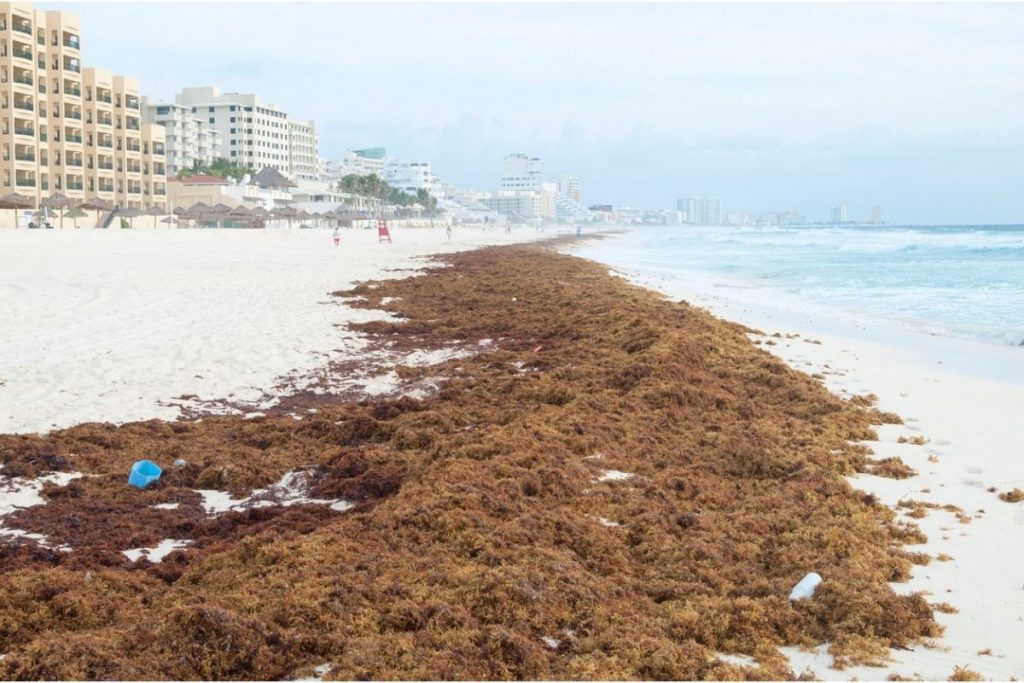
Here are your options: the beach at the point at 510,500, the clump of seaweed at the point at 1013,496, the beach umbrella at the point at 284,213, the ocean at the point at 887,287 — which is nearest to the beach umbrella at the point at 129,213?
the beach umbrella at the point at 284,213

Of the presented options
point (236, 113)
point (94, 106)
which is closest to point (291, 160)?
point (236, 113)

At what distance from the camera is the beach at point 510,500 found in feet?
11.6

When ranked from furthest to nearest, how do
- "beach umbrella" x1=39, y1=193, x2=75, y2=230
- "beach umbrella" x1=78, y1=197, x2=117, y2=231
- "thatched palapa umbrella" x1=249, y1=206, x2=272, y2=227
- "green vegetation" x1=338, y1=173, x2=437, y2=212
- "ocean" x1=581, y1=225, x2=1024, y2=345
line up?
1. "green vegetation" x1=338, y1=173, x2=437, y2=212
2. "thatched palapa umbrella" x1=249, y1=206, x2=272, y2=227
3. "beach umbrella" x1=78, y1=197, x2=117, y2=231
4. "beach umbrella" x1=39, y1=193, x2=75, y2=230
5. "ocean" x1=581, y1=225, x2=1024, y2=345

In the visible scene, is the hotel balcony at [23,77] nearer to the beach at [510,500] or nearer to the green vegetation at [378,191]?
the beach at [510,500]

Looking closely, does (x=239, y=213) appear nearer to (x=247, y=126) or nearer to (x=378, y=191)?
(x=378, y=191)

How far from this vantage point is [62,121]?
62125 mm

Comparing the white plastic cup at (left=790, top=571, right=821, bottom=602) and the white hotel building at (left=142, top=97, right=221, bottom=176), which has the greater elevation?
the white hotel building at (left=142, top=97, right=221, bottom=176)

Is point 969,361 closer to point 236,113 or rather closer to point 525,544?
point 525,544

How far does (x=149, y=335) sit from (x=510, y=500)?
25.2ft

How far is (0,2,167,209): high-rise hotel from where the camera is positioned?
57062 millimetres

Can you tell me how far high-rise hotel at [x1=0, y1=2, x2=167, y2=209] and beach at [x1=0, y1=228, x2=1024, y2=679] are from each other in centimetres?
5330

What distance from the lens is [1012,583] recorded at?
171 inches

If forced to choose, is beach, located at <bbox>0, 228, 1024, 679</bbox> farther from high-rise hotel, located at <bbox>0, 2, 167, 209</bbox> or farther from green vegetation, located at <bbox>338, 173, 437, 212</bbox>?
green vegetation, located at <bbox>338, 173, 437, 212</bbox>

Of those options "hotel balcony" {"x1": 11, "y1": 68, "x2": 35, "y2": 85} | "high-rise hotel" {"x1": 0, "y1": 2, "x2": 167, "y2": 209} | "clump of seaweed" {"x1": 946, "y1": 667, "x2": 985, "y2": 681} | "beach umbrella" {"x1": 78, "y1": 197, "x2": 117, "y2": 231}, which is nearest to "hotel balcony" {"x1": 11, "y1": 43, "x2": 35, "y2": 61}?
"high-rise hotel" {"x1": 0, "y1": 2, "x2": 167, "y2": 209}
